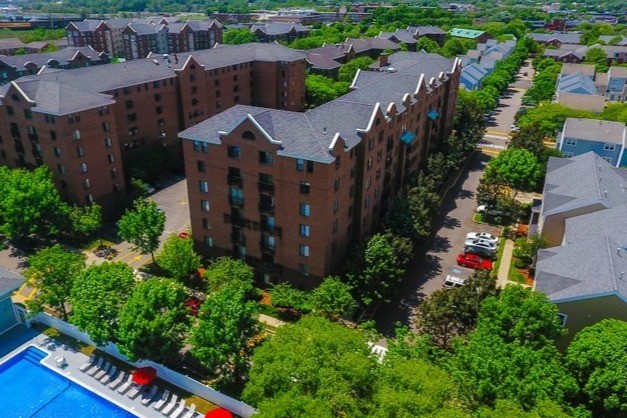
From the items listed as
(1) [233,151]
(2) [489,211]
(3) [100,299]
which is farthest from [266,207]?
(2) [489,211]

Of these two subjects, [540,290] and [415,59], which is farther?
[415,59]

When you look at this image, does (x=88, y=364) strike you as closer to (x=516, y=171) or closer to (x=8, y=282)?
(x=8, y=282)

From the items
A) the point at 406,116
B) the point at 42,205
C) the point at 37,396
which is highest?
the point at 406,116

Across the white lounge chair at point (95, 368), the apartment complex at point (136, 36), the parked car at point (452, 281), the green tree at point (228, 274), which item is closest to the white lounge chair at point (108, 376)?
the white lounge chair at point (95, 368)

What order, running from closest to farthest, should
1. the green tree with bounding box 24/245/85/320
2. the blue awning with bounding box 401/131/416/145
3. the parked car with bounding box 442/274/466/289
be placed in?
the green tree with bounding box 24/245/85/320 < the parked car with bounding box 442/274/466/289 < the blue awning with bounding box 401/131/416/145

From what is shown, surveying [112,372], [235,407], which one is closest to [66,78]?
[112,372]

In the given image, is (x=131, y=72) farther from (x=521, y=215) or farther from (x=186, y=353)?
(x=521, y=215)

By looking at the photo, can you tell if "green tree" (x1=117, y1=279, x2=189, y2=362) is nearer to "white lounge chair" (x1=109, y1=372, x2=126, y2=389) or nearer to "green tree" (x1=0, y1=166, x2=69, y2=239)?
"white lounge chair" (x1=109, y1=372, x2=126, y2=389)

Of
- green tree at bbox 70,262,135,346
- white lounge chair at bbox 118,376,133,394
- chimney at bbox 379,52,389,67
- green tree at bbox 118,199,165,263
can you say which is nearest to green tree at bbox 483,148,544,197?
chimney at bbox 379,52,389,67
